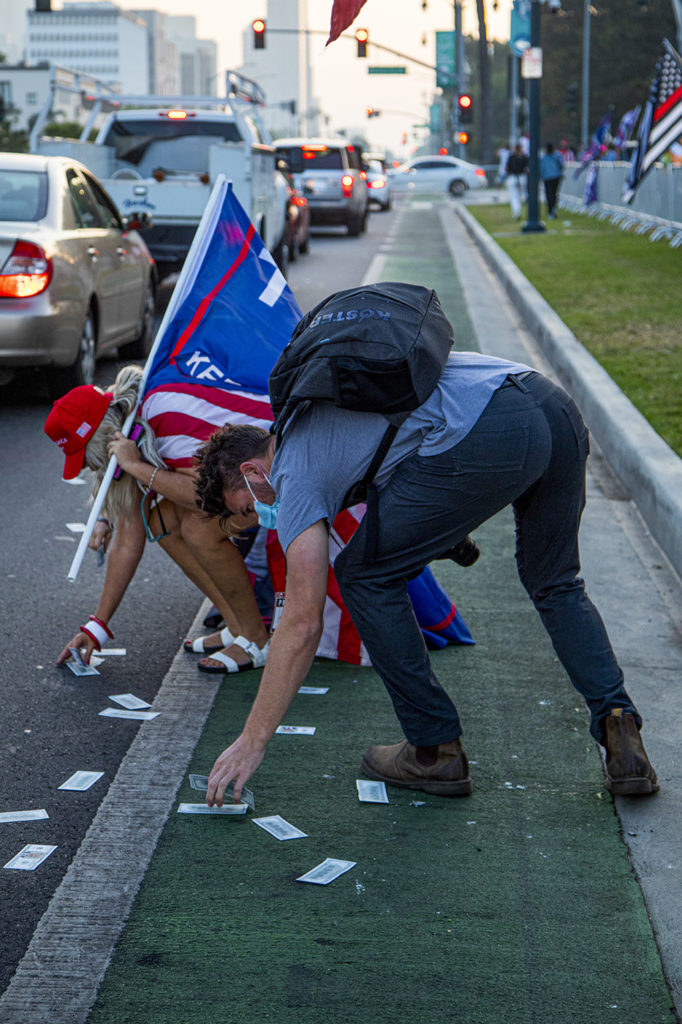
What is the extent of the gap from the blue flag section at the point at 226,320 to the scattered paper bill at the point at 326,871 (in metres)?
1.91

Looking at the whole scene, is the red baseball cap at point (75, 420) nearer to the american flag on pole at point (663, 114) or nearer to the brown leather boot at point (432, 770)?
the brown leather boot at point (432, 770)

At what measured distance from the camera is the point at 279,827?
3.38 m

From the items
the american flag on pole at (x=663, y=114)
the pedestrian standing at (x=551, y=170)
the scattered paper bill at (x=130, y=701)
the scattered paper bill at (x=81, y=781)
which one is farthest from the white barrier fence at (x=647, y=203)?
the scattered paper bill at (x=81, y=781)

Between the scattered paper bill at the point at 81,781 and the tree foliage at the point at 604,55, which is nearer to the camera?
the scattered paper bill at the point at 81,781

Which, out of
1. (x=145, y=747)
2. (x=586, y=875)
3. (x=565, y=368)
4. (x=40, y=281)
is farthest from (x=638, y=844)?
(x=565, y=368)

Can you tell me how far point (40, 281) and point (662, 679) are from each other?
5.59m

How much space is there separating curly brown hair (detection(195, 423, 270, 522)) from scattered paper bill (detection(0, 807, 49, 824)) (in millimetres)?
934

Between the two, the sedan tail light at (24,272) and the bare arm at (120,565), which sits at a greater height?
the sedan tail light at (24,272)

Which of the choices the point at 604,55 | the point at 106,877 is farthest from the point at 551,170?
the point at 604,55

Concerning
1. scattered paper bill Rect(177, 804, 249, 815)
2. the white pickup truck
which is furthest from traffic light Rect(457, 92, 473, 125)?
scattered paper bill Rect(177, 804, 249, 815)

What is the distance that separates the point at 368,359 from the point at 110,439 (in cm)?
164

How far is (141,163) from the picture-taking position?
54.0 ft

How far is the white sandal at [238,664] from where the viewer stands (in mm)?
4520

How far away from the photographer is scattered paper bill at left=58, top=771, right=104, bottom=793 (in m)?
3.67
